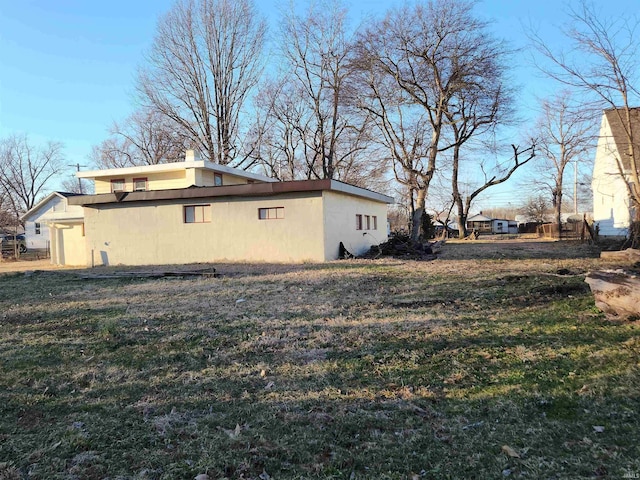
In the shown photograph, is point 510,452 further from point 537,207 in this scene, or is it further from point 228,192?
point 537,207

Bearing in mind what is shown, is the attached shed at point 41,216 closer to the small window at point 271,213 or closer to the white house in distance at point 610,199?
the small window at point 271,213

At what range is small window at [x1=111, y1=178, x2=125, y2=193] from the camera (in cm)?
2342

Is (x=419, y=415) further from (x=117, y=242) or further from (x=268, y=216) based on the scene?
(x=117, y=242)

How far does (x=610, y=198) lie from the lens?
24922 mm

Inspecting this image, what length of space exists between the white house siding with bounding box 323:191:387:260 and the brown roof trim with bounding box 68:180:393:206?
45 centimetres

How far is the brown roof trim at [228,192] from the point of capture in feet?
50.1

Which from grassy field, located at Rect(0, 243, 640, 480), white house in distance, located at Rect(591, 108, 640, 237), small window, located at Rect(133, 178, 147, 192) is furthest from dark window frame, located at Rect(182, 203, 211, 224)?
white house in distance, located at Rect(591, 108, 640, 237)

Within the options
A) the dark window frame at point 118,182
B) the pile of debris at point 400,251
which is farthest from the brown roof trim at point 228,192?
the dark window frame at point 118,182

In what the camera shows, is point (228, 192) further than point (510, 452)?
Yes

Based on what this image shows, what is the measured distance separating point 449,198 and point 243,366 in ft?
142

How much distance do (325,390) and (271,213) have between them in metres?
12.8

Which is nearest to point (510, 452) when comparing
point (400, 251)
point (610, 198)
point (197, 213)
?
point (197, 213)

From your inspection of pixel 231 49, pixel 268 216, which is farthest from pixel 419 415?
pixel 231 49

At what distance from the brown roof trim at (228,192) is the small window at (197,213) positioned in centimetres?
53
